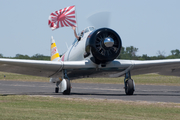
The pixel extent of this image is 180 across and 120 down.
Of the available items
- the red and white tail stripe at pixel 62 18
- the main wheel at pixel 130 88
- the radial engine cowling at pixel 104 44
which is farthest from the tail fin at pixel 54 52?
the main wheel at pixel 130 88

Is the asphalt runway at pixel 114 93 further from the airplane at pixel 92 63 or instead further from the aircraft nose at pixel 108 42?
the aircraft nose at pixel 108 42

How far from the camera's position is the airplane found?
16.0 metres

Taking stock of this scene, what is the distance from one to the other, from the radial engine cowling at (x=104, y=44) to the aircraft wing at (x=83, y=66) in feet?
2.72

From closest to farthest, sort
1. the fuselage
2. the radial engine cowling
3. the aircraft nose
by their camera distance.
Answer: the aircraft nose
the radial engine cowling
the fuselage

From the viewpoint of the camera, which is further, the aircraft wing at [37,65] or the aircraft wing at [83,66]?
the aircraft wing at [83,66]

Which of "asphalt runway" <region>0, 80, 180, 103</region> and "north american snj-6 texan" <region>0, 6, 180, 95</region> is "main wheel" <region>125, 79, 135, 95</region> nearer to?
"north american snj-6 texan" <region>0, 6, 180, 95</region>

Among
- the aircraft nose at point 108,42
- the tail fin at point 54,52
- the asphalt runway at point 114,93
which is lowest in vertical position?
the asphalt runway at point 114,93

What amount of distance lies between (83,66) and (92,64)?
0.47 metres

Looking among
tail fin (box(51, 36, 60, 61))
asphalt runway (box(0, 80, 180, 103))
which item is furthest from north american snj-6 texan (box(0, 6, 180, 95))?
tail fin (box(51, 36, 60, 61))

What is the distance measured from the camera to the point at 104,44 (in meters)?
15.8

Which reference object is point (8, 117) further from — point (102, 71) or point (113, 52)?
point (102, 71)

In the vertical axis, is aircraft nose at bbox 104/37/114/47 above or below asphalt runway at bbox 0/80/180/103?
above

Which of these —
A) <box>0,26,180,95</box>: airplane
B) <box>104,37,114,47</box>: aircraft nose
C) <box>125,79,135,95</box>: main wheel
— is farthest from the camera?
<box>125,79,135,95</box>: main wheel

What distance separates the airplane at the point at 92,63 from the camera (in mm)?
16000
